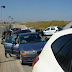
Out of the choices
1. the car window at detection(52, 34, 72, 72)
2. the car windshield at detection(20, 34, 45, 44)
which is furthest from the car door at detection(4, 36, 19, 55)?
the car window at detection(52, 34, 72, 72)

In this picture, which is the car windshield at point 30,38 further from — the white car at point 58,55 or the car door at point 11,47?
the white car at point 58,55

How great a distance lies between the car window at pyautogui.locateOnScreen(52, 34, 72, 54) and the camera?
9.13 feet

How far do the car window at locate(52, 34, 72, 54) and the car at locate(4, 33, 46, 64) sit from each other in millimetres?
5107

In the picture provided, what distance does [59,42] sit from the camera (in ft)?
9.73

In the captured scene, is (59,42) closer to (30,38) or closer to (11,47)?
(30,38)

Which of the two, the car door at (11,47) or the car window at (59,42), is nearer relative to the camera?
the car window at (59,42)

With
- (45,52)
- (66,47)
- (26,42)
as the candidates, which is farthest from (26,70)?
(66,47)

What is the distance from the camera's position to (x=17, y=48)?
10164 mm

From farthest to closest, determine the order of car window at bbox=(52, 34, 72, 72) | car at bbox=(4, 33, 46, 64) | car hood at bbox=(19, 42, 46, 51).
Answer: car hood at bbox=(19, 42, 46, 51) < car at bbox=(4, 33, 46, 64) < car window at bbox=(52, 34, 72, 72)

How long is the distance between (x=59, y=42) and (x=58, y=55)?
0.24m

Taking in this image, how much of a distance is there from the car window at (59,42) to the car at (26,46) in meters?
5.11

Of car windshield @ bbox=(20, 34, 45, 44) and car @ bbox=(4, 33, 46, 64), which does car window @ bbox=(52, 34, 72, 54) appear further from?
car windshield @ bbox=(20, 34, 45, 44)

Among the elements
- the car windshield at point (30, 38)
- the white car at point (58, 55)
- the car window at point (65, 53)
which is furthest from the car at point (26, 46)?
the car window at point (65, 53)

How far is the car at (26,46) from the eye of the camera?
8.70 metres
